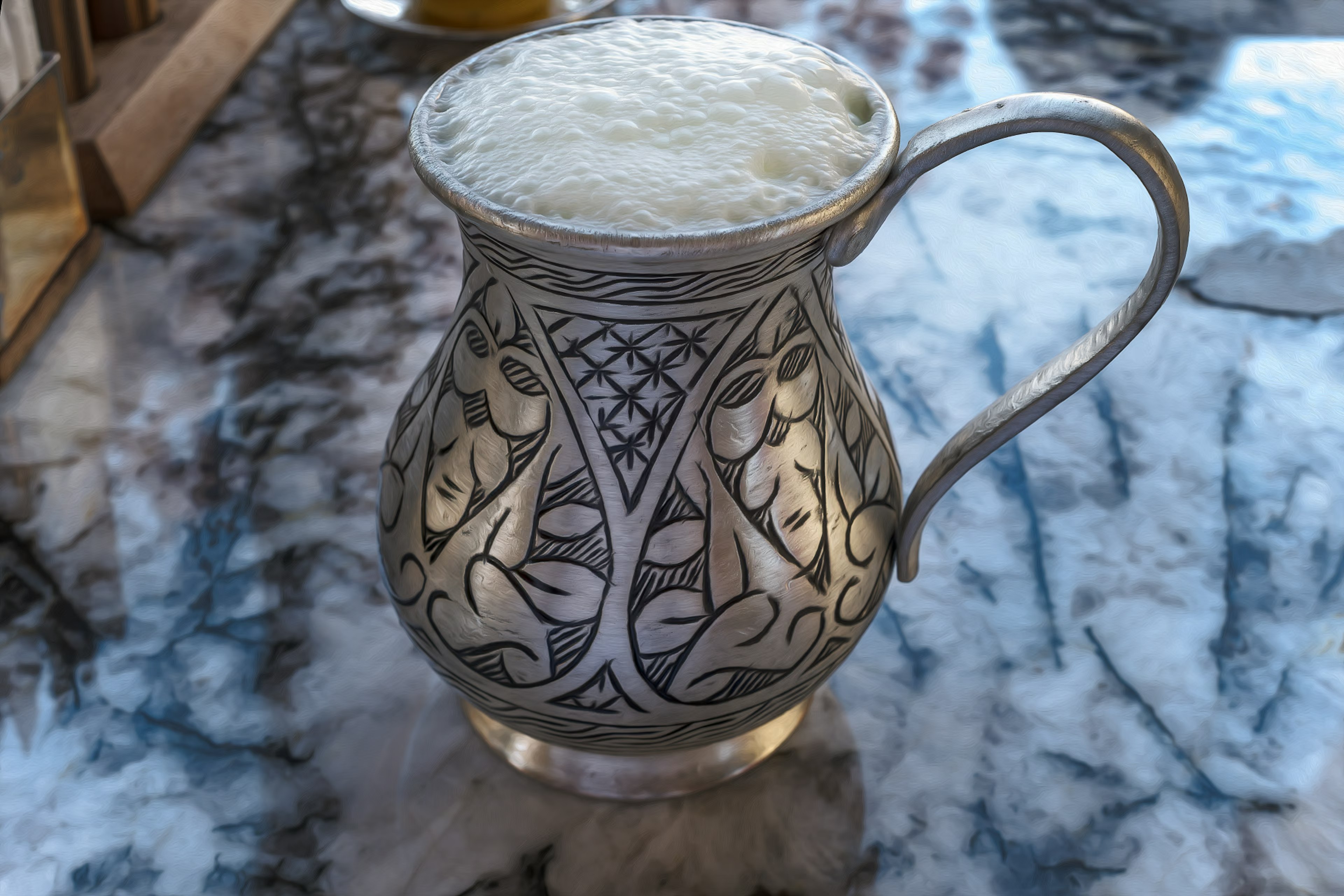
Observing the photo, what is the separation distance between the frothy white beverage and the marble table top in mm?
267

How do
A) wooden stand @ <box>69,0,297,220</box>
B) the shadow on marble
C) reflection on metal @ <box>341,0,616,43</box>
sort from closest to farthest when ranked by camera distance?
1. the shadow on marble
2. wooden stand @ <box>69,0,297,220</box>
3. reflection on metal @ <box>341,0,616,43</box>

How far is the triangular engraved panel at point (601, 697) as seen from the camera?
1.38 ft

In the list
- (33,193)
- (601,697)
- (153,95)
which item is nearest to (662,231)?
(601,697)

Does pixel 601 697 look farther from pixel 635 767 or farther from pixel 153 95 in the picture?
pixel 153 95

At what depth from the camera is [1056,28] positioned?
1121 mm

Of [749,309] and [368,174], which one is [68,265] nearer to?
[368,174]

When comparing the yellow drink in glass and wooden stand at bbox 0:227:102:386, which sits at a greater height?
the yellow drink in glass

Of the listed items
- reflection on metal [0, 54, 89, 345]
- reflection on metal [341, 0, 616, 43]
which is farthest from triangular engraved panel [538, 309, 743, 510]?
reflection on metal [341, 0, 616, 43]

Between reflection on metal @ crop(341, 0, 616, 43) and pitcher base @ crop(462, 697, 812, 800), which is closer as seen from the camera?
pitcher base @ crop(462, 697, 812, 800)

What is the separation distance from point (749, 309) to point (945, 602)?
27 centimetres

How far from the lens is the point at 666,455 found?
0.40 meters

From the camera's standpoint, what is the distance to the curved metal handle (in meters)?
0.38

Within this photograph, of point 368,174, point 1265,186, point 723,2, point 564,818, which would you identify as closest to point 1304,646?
point 564,818

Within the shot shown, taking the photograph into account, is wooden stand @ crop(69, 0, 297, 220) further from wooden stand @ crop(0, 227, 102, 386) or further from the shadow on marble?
the shadow on marble
